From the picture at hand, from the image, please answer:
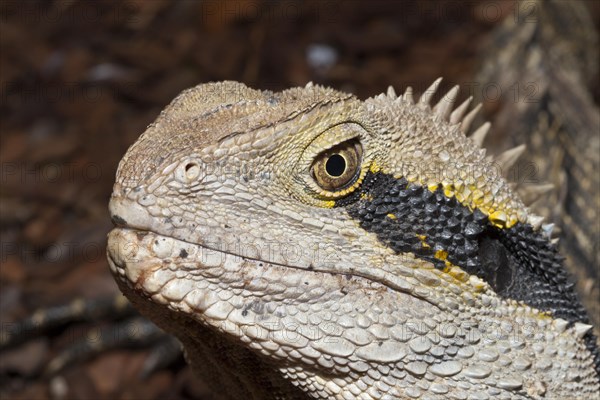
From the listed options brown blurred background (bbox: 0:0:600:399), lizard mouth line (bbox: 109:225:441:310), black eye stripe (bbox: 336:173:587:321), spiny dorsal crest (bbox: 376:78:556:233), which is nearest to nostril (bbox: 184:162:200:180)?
lizard mouth line (bbox: 109:225:441:310)

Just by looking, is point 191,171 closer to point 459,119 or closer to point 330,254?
point 330,254

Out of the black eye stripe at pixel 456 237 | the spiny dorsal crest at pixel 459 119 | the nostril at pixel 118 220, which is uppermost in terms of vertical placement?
the spiny dorsal crest at pixel 459 119

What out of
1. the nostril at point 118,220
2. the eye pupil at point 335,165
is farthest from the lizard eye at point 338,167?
the nostril at point 118,220

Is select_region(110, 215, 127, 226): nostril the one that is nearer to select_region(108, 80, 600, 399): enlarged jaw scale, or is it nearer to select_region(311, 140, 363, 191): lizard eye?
select_region(108, 80, 600, 399): enlarged jaw scale

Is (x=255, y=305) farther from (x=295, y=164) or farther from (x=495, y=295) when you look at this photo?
(x=495, y=295)

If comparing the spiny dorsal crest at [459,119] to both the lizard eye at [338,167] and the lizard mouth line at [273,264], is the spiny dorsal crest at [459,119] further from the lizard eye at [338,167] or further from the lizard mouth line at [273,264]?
the lizard mouth line at [273,264]

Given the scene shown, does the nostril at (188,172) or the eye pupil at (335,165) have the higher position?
the eye pupil at (335,165)

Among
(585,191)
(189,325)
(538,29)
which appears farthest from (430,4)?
(189,325)

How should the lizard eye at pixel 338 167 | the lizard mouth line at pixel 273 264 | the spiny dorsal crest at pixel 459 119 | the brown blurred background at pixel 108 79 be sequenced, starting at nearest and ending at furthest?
the lizard mouth line at pixel 273 264 < the lizard eye at pixel 338 167 < the spiny dorsal crest at pixel 459 119 < the brown blurred background at pixel 108 79
